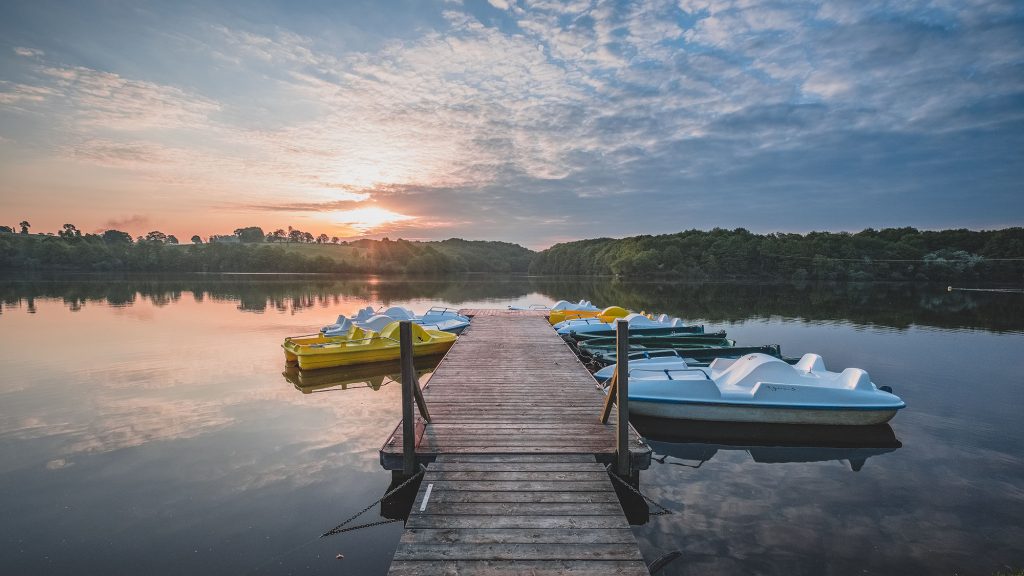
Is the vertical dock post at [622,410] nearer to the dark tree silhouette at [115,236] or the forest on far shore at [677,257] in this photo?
the forest on far shore at [677,257]

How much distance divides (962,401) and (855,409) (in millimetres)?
6061

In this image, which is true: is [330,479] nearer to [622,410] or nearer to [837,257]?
[622,410]

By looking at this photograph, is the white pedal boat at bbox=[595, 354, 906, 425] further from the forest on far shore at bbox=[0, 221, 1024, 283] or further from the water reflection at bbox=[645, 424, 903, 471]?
the forest on far shore at bbox=[0, 221, 1024, 283]

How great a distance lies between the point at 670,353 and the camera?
1298 cm

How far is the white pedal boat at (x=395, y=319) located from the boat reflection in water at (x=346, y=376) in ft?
7.28

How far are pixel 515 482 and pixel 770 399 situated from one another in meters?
6.20

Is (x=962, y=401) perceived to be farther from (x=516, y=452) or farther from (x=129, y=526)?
(x=129, y=526)

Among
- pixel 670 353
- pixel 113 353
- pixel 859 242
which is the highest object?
pixel 859 242

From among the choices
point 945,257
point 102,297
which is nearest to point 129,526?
point 102,297

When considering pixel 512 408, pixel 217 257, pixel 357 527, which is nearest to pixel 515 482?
pixel 357 527

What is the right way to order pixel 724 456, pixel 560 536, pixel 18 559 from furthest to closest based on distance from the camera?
pixel 724 456 → pixel 18 559 → pixel 560 536

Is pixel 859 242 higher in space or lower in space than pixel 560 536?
higher

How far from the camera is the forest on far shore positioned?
281ft

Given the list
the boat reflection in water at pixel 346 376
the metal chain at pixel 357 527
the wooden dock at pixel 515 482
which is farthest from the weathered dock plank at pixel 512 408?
the boat reflection in water at pixel 346 376
